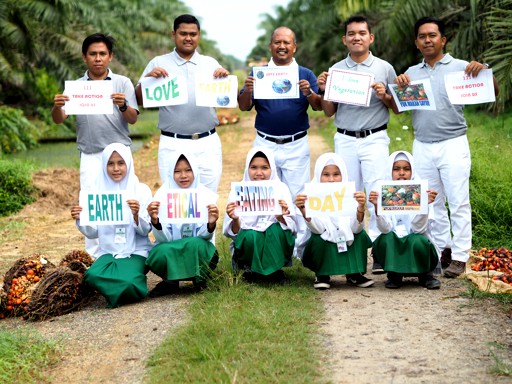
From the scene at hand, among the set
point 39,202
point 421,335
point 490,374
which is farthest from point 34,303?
point 39,202

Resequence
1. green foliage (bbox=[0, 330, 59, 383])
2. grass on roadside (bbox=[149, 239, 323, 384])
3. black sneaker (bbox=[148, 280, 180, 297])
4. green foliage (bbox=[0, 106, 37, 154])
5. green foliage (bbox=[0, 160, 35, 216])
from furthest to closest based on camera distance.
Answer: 1. green foliage (bbox=[0, 106, 37, 154])
2. green foliage (bbox=[0, 160, 35, 216])
3. black sneaker (bbox=[148, 280, 180, 297])
4. green foliage (bbox=[0, 330, 59, 383])
5. grass on roadside (bbox=[149, 239, 323, 384])

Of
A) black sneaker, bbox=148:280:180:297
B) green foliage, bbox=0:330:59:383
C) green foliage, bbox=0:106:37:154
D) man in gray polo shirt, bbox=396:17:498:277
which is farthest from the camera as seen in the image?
green foliage, bbox=0:106:37:154

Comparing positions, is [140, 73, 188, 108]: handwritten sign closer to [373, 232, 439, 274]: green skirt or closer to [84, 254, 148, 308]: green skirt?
[84, 254, 148, 308]: green skirt

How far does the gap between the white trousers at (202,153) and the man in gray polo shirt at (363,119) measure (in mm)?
1035

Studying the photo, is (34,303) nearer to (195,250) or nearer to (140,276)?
(140,276)

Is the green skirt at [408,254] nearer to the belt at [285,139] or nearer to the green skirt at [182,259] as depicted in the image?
the belt at [285,139]

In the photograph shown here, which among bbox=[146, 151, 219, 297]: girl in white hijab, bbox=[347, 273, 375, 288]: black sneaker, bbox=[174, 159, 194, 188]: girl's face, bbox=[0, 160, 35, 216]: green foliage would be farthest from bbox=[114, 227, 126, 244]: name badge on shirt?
bbox=[0, 160, 35, 216]: green foliage

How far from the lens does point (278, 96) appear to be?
669cm

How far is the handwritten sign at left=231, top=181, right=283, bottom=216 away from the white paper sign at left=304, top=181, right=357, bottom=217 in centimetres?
26

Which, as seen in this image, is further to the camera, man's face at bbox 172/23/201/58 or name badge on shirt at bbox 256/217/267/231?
man's face at bbox 172/23/201/58

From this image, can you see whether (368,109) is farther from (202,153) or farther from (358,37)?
(202,153)

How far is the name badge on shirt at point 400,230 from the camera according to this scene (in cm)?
625

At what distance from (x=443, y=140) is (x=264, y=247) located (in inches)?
68.0

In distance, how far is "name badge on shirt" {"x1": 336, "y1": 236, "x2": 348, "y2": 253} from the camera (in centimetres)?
621
